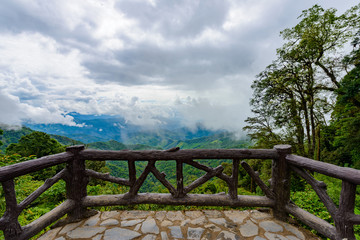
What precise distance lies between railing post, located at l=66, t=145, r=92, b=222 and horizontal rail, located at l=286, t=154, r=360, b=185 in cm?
393

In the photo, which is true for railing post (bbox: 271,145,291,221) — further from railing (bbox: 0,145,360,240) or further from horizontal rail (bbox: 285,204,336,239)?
horizontal rail (bbox: 285,204,336,239)

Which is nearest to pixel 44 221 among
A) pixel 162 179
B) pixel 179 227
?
pixel 162 179

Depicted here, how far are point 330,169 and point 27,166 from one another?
4.34 metres

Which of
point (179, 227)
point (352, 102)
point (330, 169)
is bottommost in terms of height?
point (179, 227)

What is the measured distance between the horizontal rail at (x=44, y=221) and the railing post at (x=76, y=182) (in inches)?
4.1

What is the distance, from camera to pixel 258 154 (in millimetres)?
3150

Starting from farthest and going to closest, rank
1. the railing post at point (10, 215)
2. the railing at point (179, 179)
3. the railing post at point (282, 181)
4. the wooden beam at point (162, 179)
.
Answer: the wooden beam at point (162, 179) → the railing post at point (282, 181) → the railing at point (179, 179) → the railing post at point (10, 215)

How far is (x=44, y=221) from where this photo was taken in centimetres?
265

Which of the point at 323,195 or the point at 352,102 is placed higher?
the point at 352,102

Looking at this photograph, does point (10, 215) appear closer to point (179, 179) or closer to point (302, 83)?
point (179, 179)

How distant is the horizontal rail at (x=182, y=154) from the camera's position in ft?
10.3

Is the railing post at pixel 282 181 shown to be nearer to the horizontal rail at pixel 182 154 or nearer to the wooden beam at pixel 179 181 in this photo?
the horizontal rail at pixel 182 154

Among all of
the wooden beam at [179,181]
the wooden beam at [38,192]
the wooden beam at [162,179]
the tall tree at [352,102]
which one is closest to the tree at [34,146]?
the wooden beam at [38,192]

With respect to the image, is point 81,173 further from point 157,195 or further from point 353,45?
point 353,45
